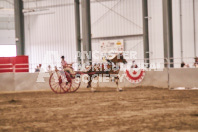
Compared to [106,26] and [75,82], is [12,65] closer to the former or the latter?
[75,82]

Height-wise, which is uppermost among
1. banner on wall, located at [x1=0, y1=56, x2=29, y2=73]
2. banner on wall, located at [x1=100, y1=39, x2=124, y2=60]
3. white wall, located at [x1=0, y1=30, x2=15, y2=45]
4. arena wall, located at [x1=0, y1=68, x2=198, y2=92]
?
white wall, located at [x1=0, y1=30, x2=15, y2=45]

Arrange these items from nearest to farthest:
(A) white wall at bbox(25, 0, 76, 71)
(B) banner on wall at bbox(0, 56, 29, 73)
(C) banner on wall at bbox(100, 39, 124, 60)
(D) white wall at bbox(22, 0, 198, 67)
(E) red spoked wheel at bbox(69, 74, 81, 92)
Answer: (E) red spoked wheel at bbox(69, 74, 81, 92) < (B) banner on wall at bbox(0, 56, 29, 73) < (D) white wall at bbox(22, 0, 198, 67) < (C) banner on wall at bbox(100, 39, 124, 60) < (A) white wall at bbox(25, 0, 76, 71)

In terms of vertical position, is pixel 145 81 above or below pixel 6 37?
below

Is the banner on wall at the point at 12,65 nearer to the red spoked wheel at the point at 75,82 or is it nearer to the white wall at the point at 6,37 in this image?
the red spoked wheel at the point at 75,82

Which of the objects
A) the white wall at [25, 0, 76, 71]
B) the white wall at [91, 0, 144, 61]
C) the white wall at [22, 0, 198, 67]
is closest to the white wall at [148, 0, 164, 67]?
the white wall at [22, 0, 198, 67]

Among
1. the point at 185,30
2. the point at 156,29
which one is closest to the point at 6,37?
the point at 156,29

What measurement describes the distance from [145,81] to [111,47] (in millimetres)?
11356

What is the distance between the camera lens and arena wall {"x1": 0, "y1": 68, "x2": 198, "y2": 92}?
14.0 m

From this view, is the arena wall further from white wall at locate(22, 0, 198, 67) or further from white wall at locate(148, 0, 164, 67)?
white wall at locate(148, 0, 164, 67)

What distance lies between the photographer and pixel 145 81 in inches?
624

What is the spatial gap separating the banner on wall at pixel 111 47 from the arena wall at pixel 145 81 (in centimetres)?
966

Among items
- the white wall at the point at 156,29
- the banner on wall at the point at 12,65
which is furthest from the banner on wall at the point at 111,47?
the banner on wall at the point at 12,65

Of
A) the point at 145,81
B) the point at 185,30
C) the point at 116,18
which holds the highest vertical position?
the point at 116,18

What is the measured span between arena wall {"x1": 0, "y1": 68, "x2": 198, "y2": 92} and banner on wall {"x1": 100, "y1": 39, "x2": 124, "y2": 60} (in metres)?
9.66
